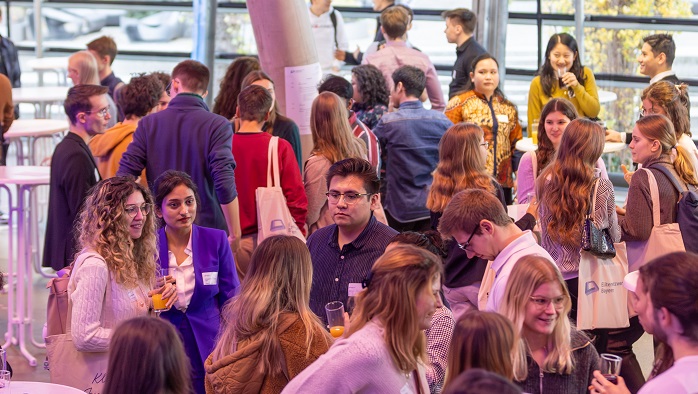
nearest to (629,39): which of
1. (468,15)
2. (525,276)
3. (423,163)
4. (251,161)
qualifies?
(468,15)

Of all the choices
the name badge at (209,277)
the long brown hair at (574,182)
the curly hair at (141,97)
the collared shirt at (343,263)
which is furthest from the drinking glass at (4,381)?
the curly hair at (141,97)

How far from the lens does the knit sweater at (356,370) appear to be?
8.96ft

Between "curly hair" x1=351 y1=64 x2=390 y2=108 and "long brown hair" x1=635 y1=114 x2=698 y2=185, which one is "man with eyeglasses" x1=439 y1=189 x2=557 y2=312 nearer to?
"long brown hair" x1=635 y1=114 x2=698 y2=185

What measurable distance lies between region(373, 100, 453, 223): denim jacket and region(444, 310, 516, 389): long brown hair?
150 inches

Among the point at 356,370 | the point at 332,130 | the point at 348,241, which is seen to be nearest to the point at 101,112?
the point at 332,130

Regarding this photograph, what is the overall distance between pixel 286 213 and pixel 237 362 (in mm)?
2253

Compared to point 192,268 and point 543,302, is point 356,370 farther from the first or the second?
point 192,268

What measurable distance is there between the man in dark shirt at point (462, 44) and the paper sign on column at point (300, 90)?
188 centimetres

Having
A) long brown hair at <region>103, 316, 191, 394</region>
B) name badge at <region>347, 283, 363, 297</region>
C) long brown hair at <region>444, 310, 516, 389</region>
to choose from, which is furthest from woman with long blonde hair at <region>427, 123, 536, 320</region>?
long brown hair at <region>103, 316, 191, 394</region>

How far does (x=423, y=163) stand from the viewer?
21.3 feet

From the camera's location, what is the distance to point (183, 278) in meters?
4.21

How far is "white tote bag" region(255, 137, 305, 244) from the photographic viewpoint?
5.50 m

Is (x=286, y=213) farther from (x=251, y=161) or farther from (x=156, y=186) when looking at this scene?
(x=156, y=186)

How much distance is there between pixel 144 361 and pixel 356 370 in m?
0.57
